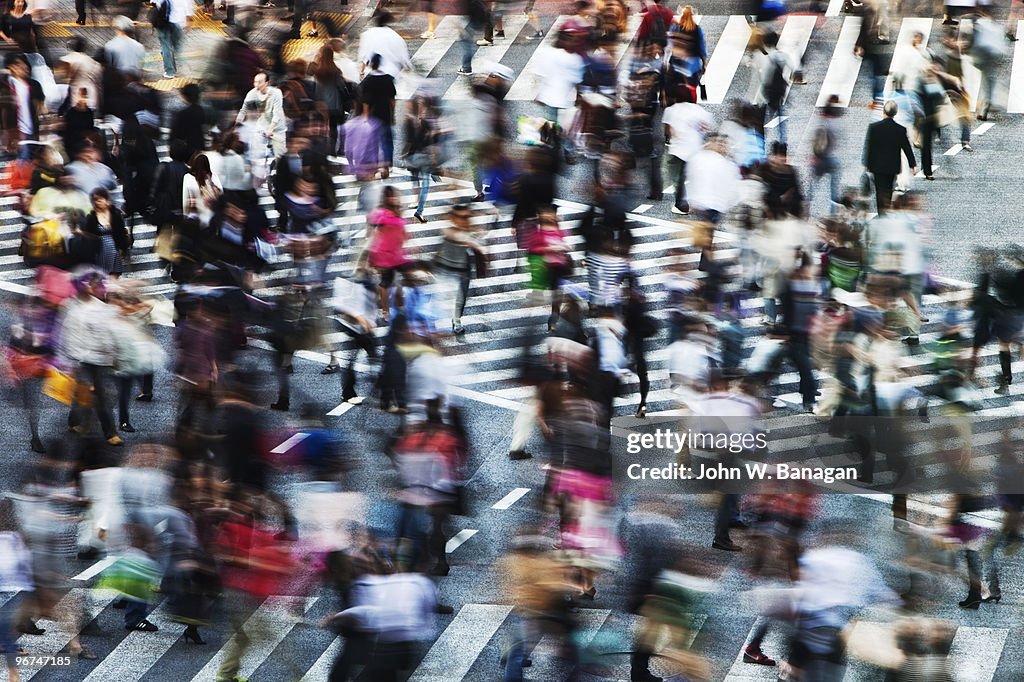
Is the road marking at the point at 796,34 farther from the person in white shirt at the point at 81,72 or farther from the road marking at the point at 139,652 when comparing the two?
the road marking at the point at 139,652

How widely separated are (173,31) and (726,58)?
27.3 ft

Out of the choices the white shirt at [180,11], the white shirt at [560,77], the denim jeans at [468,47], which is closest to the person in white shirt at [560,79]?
the white shirt at [560,77]

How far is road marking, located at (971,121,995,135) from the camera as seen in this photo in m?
25.3

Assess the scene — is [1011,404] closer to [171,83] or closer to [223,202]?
[223,202]

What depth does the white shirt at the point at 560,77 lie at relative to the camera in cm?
2409

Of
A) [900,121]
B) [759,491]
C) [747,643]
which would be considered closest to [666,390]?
[759,491]

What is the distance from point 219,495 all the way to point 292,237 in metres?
6.45

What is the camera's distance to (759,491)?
52.2ft

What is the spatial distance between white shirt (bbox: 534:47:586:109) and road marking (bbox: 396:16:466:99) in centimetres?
269

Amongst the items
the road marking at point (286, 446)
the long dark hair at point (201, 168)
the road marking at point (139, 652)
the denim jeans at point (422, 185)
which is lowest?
the road marking at point (139, 652)

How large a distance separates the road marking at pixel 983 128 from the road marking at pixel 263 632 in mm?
13667

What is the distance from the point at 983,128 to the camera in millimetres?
25422

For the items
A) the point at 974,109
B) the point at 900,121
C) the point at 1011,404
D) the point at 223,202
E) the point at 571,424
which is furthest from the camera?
the point at 974,109

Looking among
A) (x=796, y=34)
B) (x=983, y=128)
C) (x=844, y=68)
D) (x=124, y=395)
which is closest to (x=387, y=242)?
(x=124, y=395)
